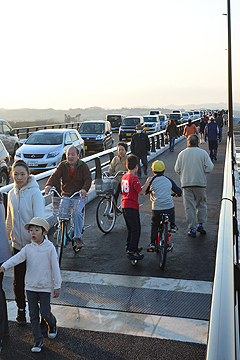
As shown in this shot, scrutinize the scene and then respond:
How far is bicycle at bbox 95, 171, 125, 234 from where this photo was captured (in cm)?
831

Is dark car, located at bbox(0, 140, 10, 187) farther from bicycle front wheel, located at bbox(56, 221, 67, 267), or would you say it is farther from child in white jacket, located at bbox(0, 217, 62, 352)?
child in white jacket, located at bbox(0, 217, 62, 352)

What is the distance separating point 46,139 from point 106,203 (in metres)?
10.8

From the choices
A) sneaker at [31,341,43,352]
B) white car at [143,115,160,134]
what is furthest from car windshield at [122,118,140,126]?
sneaker at [31,341,43,352]

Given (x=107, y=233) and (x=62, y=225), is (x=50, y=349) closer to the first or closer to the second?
(x=62, y=225)

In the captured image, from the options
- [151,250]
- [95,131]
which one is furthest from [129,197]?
[95,131]

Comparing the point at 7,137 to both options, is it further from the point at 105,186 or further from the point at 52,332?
the point at 52,332

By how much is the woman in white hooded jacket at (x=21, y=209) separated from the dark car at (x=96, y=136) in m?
20.2

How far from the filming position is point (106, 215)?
859 centimetres

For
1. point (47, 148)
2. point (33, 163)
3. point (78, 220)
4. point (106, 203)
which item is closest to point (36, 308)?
point (78, 220)

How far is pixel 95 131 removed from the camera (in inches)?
1024

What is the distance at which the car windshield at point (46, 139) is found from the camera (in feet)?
60.7

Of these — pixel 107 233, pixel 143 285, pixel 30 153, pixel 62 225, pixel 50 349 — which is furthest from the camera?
pixel 30 153

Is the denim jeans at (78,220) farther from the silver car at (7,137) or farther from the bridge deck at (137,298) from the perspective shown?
the silver car at (7,137)

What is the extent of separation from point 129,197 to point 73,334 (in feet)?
8.77
